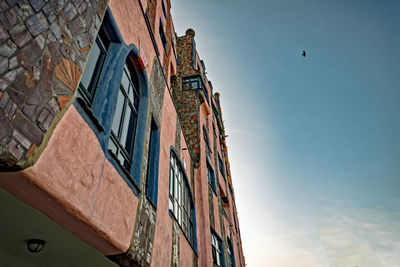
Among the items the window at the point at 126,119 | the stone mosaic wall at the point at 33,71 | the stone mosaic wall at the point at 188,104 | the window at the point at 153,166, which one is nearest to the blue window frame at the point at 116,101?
the window at the point at 126,119

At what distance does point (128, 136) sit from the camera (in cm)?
478

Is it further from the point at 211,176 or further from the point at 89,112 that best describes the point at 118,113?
the point at 211,176

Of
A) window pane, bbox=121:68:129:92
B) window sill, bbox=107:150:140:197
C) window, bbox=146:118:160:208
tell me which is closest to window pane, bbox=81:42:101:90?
window pane, bbox=121:68:129:92

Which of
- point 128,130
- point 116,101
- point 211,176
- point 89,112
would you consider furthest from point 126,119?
point 211,176

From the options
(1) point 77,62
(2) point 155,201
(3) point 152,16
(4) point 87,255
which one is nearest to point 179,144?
(2) point 155,201

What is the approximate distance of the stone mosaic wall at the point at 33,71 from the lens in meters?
1.90

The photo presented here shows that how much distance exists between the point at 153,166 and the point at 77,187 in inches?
122

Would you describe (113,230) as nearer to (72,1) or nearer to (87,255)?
(87,255)

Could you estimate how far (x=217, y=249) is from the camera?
11.3m

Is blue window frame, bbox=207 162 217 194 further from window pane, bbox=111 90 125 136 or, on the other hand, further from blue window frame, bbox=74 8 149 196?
window pane, bbox=111 90 125 136

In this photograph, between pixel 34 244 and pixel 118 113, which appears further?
pixel 118 113

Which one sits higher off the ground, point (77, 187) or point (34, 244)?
point (77, 187)

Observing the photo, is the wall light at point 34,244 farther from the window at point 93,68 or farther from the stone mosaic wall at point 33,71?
the window at point 93,68

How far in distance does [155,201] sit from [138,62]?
2.99m
